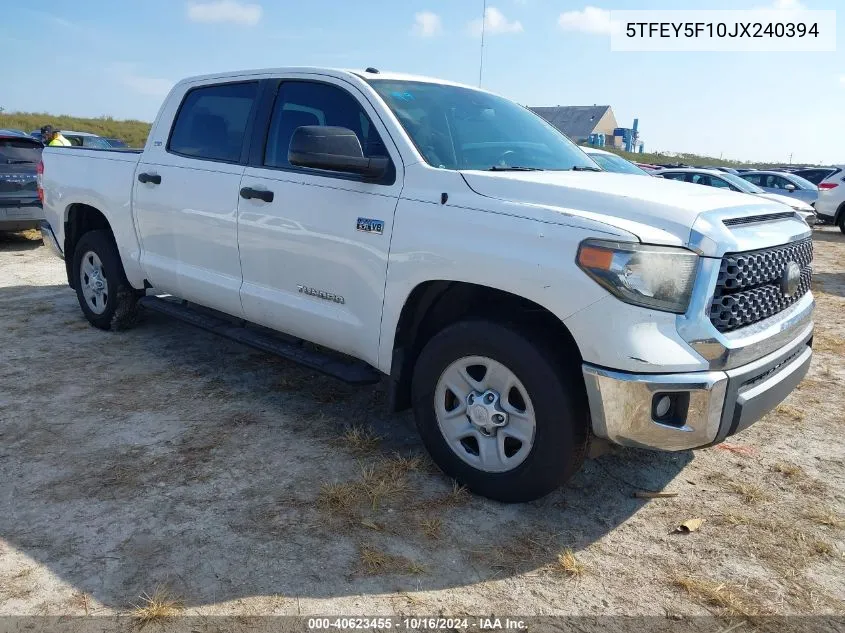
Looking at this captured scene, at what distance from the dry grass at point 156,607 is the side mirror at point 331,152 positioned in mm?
1910

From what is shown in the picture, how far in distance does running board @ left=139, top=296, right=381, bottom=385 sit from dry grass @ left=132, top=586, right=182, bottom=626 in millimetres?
1324

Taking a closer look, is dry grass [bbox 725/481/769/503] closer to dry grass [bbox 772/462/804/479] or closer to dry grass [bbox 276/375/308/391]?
dry grass [bbox 772/462/804/479]

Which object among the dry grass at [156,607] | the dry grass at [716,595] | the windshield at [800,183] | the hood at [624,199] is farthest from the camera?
the windshield at [800,183]

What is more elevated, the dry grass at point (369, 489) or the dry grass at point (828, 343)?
the dry grass at point (828, 343)

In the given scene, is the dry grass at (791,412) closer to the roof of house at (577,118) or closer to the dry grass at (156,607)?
the dry grass at (156,607)

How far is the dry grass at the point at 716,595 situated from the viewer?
2.42 m

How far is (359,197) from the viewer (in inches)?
132

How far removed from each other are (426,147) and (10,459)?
2580mm

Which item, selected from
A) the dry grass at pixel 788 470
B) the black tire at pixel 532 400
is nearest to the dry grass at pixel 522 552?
the black tire at pixel 532 400

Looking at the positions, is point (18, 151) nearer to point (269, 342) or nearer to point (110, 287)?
point (110, 287)

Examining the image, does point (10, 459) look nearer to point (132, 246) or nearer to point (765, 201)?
point (132, 246)

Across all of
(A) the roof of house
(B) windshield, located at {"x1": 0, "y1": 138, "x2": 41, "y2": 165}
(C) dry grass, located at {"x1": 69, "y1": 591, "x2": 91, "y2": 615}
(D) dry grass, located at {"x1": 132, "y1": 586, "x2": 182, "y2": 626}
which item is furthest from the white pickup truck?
(A) the roof of house

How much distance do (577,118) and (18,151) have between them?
69738 mm

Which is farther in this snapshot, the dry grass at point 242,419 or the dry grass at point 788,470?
the dry grass at point 242,419
